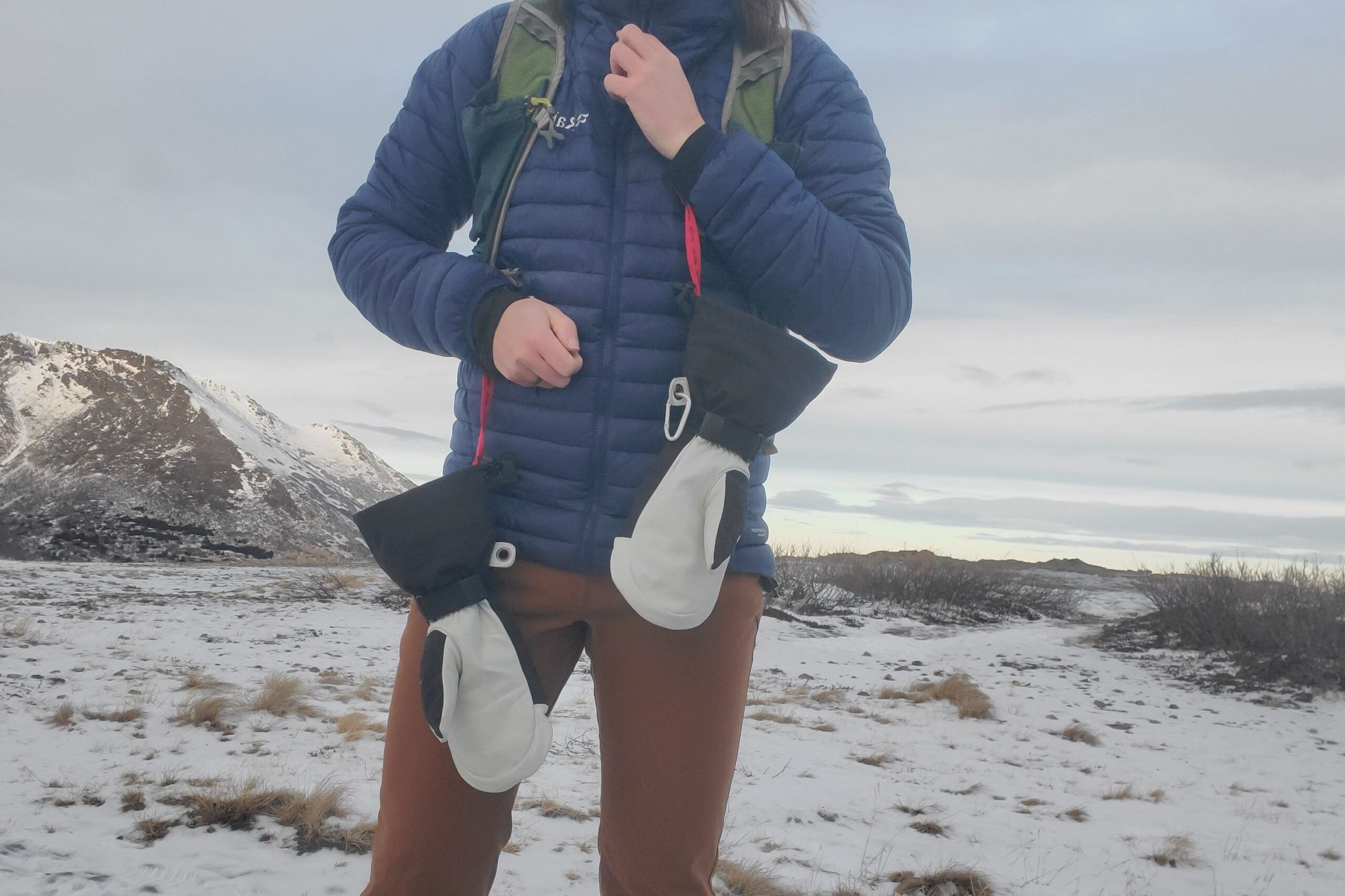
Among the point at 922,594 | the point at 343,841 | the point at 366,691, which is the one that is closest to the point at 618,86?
the point at 343,841

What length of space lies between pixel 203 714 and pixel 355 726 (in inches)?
26.9

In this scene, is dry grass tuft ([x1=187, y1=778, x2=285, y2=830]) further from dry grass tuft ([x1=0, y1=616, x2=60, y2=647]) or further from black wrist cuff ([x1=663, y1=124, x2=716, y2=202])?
dry grass tuft ([x1=0, y1=616, x2=60, y2=647])

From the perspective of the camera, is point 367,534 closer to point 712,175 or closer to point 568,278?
point 568,278

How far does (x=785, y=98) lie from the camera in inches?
47.5

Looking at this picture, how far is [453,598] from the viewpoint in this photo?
3.47ft

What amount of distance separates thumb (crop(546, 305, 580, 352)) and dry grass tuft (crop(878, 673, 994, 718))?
535 centimetres

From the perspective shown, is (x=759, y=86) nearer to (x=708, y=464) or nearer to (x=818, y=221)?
(x=818, y=221)

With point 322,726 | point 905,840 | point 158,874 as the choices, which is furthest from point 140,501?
point 905,840

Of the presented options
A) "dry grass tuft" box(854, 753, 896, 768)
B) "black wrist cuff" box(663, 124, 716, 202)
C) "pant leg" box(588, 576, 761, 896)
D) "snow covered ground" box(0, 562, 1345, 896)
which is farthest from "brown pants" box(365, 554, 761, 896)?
"dry grass tuft" box(854, 753, 896, 768)

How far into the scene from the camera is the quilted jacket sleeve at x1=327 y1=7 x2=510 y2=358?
113cm

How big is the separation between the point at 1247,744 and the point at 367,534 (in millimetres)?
6401

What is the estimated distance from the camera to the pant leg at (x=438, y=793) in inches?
42.9

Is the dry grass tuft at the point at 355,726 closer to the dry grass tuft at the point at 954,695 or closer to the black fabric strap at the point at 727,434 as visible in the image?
the black fabric strap at the point at 727,434

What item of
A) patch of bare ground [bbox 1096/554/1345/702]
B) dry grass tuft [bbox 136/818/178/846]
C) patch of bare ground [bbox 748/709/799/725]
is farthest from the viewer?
patch of bare ground [bbox 1096/554/1345/702]
